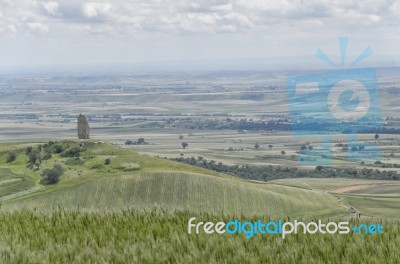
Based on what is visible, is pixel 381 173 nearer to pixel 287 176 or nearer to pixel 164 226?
pixel 287 176

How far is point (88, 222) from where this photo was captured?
11.8 metres

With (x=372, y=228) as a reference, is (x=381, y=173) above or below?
below

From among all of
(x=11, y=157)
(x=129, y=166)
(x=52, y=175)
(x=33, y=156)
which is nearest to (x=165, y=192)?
(x=129, y=166)

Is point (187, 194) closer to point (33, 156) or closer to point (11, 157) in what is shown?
point (33, 156)

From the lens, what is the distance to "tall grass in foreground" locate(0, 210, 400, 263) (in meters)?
9.37

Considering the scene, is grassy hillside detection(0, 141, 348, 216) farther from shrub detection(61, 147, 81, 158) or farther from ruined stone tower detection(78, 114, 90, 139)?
ruined stone tower detection(78, 114, 90, 139)

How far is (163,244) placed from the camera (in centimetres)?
1009

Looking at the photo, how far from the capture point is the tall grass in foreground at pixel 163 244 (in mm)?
9367

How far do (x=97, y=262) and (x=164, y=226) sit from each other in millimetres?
1915

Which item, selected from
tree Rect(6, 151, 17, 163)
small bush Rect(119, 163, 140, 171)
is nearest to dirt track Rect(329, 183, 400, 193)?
small bush Rect(119, 163, 140, 171)

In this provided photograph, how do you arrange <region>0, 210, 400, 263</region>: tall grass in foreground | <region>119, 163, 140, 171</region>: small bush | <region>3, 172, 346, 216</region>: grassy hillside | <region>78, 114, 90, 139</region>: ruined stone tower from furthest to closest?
1. <region>78, 114, 90, 139</region>: ruined stone tower
2. <region>119, 163, 140, 171</region>: small bush
3. <region>3, 172, 346, 216</region>: grassy hillside
4. <region>0, 210, 400, 263</region>: tall grass in foreground

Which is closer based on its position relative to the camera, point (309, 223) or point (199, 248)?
point (199, 248)

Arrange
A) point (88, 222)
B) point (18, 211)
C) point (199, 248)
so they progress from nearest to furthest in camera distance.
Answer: point (199, 248), point (88, 222), point (18, 211)

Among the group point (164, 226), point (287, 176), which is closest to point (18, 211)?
point (164, 226)
